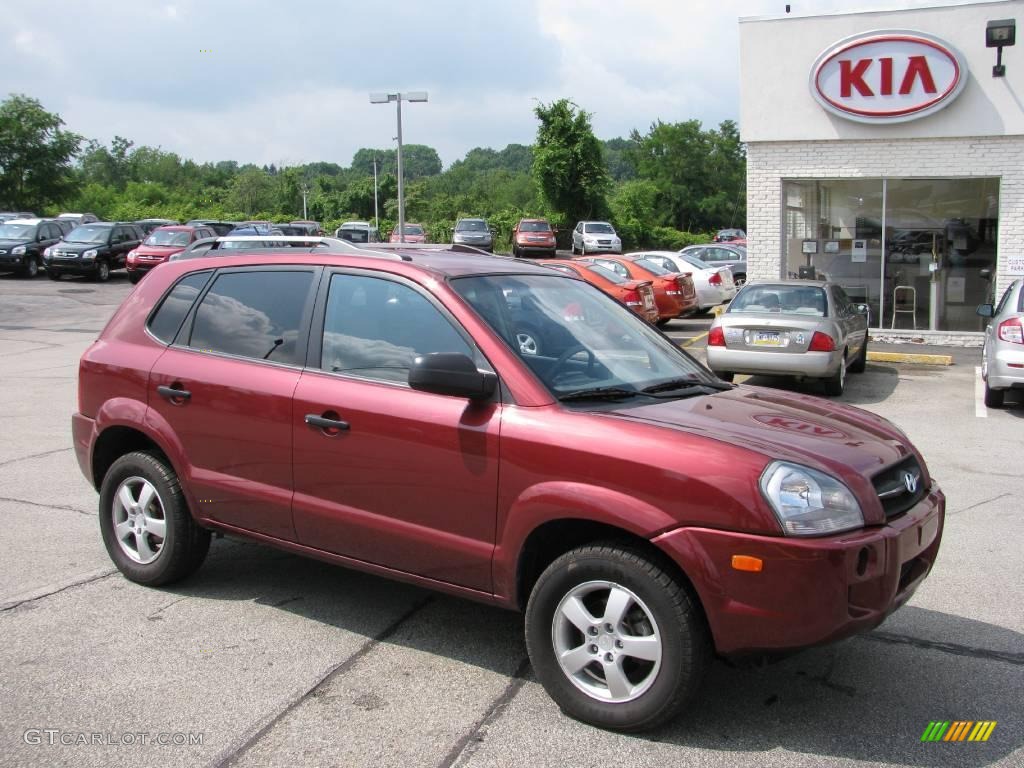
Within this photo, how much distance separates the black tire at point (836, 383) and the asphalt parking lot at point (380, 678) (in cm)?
599

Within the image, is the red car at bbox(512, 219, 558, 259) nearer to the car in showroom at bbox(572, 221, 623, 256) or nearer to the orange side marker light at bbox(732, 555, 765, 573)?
the car in showroom at bbox(572, 221, 623, 256)

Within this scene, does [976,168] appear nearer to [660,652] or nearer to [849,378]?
[849,378]

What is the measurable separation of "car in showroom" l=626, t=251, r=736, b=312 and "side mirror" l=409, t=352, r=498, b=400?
1972cm

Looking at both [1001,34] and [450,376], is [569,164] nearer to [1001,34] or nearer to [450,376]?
[1001,34]

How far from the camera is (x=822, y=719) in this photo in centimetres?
382

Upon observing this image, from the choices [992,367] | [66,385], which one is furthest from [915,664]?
[66,385]

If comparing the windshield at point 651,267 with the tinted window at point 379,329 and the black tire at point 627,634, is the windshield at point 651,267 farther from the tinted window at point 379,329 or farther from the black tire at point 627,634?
the black tire at point 627,634

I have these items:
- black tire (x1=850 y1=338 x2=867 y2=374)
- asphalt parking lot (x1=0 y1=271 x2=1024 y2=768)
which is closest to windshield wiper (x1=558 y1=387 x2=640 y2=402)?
asphalt parking lot (x1=0 y1=271 x2=1024 y2=768)

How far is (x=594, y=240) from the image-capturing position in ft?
147

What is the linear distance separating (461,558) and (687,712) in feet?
3.51

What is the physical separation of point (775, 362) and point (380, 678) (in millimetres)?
8993

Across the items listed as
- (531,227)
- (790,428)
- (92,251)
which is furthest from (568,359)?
(531,227)

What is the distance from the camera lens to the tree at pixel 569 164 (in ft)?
173

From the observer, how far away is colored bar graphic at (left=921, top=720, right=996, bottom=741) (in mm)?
3676
